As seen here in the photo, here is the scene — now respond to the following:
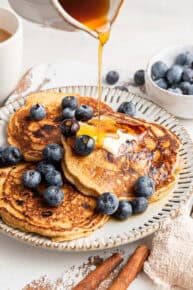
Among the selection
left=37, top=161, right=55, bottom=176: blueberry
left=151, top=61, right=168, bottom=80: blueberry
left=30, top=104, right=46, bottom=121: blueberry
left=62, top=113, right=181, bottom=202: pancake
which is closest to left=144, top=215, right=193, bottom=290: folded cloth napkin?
left=62, top=113, right=181, bottom=202: pancake

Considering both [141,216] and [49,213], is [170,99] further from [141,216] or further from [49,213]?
[49,213]

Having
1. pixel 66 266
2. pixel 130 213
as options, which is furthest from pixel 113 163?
pixel 66 266

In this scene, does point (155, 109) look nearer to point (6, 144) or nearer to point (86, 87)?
point (86, 87)

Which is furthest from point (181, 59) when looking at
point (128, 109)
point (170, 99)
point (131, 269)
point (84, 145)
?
point (131, 269)

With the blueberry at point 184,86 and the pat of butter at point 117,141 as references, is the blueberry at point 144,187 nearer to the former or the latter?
the pat of butter at point 117,141

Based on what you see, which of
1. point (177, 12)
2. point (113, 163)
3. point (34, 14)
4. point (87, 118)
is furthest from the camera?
point (177, 12)
